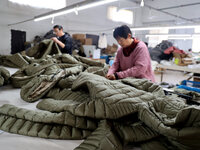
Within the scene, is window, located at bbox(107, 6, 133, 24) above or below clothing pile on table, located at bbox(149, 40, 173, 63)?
above

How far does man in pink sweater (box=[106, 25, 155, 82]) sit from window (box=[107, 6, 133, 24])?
302 inches

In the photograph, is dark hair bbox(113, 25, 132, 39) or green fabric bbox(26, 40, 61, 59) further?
green fabric bbox(26, 40, 61, 59)

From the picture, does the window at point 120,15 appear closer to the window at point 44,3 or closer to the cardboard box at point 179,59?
the window at point 44,3

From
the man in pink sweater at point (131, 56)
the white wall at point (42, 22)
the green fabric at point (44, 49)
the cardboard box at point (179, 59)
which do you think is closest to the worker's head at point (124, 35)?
the man in pink sweater at point (131, 56)

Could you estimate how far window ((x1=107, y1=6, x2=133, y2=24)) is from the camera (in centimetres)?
898

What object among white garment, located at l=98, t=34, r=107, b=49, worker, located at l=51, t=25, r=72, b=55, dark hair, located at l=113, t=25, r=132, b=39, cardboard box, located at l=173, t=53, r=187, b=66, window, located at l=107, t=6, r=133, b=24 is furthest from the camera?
window, located at l=107, t=6, r=133, b=24

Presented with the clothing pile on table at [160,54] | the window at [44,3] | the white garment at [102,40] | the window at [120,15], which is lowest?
the clothing pile on table at [160,54]

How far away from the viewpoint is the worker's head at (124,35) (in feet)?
5.66

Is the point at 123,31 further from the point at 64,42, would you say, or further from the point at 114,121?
the point at 64,42

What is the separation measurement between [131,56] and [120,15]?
8.38 metres

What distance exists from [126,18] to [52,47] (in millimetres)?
8093

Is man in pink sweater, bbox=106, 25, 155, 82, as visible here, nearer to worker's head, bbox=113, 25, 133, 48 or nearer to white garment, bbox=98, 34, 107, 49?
worker's head, bbox=113, 25, 133, 48

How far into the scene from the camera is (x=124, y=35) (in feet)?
5.70

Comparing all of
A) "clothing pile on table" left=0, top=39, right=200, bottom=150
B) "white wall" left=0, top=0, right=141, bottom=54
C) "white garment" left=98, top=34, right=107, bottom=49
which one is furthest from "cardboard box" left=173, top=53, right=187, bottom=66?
"white wall" left=0, top=0, right=141, bottom=54
